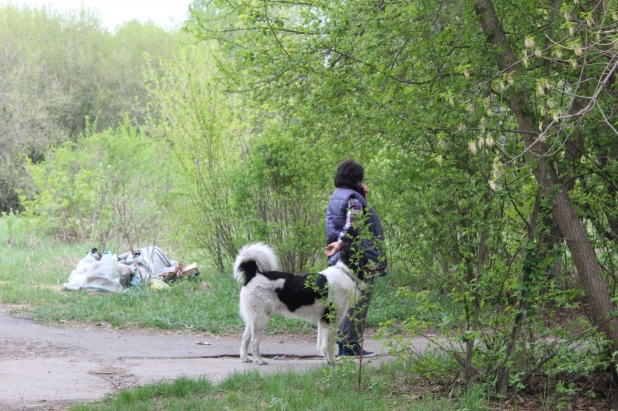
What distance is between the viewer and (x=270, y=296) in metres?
8.11

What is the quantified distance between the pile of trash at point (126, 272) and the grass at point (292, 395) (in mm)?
5924

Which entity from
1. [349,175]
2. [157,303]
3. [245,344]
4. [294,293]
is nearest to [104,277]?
[157,303]

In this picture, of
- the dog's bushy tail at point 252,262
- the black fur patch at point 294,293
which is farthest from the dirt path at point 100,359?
the dog's bushy tail at point 252,262

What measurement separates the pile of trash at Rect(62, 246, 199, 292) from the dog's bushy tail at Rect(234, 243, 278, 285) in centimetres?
439

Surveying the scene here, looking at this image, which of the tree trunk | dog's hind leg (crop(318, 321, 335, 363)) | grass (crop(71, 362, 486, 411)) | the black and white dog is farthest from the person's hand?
the tree trunk

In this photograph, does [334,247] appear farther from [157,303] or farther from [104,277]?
[104,277]

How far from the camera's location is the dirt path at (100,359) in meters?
6.49

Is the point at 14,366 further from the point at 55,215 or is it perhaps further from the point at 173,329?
the point at 55,215

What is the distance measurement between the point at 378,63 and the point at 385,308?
14.2ft

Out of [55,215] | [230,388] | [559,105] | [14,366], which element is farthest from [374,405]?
[55,215]

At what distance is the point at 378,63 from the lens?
314 inches

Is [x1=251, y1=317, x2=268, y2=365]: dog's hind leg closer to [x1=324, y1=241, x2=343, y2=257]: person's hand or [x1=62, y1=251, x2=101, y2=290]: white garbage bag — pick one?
[x1=324, y1=241, x2=343, y2=257]: person's hand

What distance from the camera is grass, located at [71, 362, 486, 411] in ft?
19.2

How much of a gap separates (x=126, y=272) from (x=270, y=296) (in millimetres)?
5256
